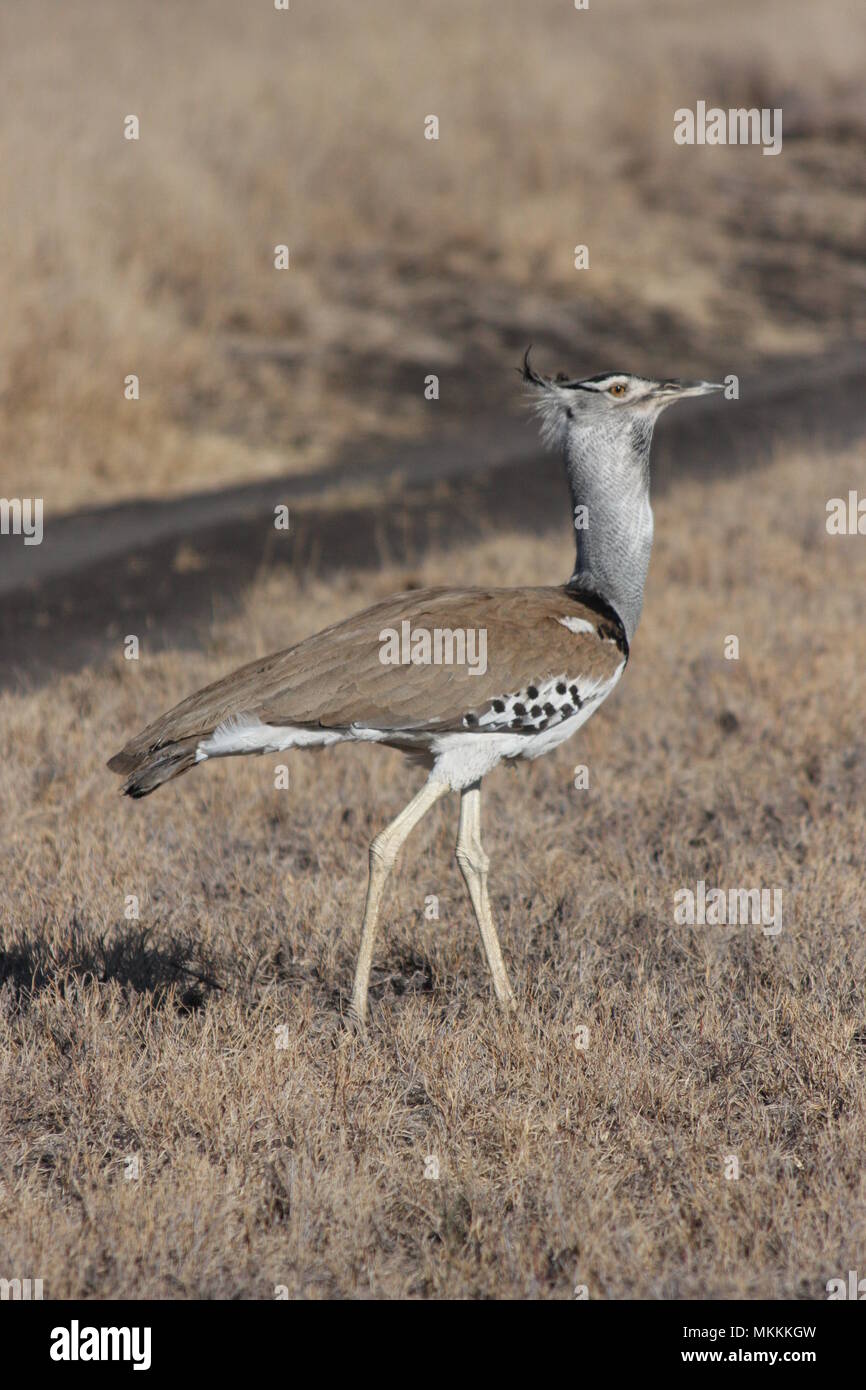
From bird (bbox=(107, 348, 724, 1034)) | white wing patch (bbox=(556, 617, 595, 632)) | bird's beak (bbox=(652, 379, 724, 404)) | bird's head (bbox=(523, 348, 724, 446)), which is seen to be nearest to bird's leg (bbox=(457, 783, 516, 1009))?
bird (bbox=(107, 348, 724, 1034))

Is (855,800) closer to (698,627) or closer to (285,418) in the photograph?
(698,627)

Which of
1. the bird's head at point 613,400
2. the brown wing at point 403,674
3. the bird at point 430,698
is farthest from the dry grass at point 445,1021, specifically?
the bird's head at point 613,400

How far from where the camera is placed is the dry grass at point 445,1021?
313 cm

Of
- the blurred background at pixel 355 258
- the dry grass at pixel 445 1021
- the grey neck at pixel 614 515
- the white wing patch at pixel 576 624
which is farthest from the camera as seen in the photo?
the blurred background at pixel 355 258

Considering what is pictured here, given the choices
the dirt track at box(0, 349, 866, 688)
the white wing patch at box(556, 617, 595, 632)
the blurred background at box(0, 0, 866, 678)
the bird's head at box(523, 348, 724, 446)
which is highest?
the blurred background at box(0, 0, 866, 678)

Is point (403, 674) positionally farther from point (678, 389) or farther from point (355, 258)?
point (355, 258)

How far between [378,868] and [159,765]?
25.7 inches

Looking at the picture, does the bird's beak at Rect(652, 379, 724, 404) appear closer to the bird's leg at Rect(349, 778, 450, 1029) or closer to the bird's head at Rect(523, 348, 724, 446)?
the bird's head at Rect(523, 348, 724, 446)

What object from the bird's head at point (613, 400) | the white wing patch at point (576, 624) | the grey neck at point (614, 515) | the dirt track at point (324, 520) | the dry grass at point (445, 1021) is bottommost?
the dry grass at point (445, 1021)

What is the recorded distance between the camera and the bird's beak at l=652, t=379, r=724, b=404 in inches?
177

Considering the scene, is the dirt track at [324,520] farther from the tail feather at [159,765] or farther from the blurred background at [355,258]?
the tail feather at [159,765]

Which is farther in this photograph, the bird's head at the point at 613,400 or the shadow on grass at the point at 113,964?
the bird's head at the point at 613,400

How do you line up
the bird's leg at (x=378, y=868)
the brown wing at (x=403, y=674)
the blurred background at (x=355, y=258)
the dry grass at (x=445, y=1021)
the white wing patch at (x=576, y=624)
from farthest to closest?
the blurred background at (x=355, y=258) → the white wing patch at (x=576, y=624) → the bird's leg at (x=378, y=868) → the brown wing at (x=403, y=674) → the dry grass at (x=445, y=1021)

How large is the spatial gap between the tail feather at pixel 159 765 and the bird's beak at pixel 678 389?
5.49 ft
